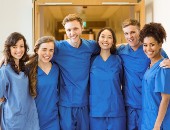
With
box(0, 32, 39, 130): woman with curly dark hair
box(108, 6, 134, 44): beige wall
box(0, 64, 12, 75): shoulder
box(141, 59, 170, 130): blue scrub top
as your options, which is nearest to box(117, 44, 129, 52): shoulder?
box(141, 59, 170, 130): blue scrub top

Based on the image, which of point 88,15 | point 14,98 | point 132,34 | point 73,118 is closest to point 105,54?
point 132,34

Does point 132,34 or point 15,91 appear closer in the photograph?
point 15,91

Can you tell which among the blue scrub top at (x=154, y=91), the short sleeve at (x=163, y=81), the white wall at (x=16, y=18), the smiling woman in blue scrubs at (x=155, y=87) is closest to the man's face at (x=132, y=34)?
the smiling woman in blue scrubs at (x=155, y=87)

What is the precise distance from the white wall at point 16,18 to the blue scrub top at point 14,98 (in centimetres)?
213

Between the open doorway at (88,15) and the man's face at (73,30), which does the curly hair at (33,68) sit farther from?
the open doorway at (88,15)

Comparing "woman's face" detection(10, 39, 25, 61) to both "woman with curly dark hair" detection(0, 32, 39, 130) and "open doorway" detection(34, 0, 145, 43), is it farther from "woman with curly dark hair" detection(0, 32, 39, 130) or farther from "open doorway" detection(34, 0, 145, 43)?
"open doorway" detection(34, 0, 145, 43)

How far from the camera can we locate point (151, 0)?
3732mm

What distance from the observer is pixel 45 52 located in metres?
2.05

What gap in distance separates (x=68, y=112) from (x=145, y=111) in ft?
2.00

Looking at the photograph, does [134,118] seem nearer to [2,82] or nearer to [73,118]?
[73,118]

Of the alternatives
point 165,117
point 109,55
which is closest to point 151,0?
point 109,55

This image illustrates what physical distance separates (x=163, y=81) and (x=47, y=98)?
2.84 feet

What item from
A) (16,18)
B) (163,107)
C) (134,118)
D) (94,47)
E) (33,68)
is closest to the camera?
(163,107)

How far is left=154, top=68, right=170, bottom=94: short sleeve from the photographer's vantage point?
68.0 inches
